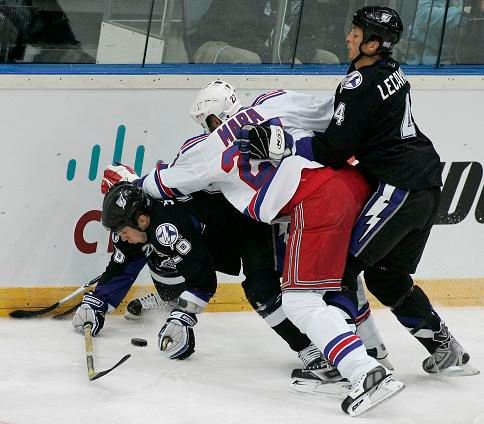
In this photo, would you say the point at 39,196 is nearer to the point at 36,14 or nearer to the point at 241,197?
the point at 36,14

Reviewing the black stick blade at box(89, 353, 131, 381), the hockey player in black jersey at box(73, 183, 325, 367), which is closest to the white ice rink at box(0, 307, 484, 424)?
the black stick blade at box(89, 353, 131, 381)

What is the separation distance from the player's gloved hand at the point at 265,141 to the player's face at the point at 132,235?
0.58 metres

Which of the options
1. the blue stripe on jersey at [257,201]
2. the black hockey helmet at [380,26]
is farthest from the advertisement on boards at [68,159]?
the black hockey helmet at [380,26]

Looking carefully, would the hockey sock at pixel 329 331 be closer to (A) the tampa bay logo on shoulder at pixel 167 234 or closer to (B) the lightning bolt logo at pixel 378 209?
(B) the lightning bolt logo at pixel 378 209

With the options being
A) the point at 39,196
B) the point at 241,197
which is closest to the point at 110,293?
the point at 39,196

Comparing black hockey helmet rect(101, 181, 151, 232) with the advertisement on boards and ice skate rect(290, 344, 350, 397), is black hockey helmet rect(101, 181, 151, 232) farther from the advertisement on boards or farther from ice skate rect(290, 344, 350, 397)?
ice skate rect(290, 344, 350, 397)

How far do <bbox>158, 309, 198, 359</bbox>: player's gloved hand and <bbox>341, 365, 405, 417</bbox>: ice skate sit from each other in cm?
78

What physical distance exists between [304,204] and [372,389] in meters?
0.60

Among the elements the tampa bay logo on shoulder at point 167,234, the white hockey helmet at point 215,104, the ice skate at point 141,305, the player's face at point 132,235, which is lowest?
the ice skate at point 141,305

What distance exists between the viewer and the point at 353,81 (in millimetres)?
3367

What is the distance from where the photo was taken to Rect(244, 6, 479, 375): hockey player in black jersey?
132 inches

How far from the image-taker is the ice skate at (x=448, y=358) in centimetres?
371

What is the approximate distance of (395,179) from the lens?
344 cm

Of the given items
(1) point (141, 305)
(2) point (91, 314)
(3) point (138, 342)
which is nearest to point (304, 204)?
(3) point (138, 342)
